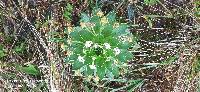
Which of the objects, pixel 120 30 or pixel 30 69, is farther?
pixel 30 69

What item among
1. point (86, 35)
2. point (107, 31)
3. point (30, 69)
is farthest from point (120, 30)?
point (30, 69)

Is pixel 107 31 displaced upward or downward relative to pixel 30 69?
upward

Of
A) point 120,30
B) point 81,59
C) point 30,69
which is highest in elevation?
point 120,30

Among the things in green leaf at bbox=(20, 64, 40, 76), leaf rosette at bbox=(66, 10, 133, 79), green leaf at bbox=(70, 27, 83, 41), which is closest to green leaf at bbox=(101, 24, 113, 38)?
leaf rosette at bbox=(66, 10, 133, 79)

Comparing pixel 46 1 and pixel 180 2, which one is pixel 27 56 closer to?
pixel 46 1

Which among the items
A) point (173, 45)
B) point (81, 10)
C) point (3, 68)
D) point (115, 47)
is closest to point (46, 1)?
point (81, 10)

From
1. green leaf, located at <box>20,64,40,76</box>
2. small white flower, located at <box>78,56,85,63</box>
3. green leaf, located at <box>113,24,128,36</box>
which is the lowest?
green leaf, located at <box>20,64,40,76</box>

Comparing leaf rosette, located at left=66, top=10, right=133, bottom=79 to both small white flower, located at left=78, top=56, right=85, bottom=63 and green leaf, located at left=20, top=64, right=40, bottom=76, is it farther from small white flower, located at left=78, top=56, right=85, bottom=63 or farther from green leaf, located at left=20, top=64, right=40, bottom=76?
green leaf, located at left=20, top=64, right=40, bottom=76

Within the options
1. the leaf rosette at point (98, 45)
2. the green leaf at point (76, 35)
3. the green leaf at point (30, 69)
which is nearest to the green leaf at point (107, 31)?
the leaf rosette at point (98, 45)

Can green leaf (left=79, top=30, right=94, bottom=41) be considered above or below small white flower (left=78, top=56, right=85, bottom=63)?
above

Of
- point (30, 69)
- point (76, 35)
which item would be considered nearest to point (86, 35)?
point (76, 35)

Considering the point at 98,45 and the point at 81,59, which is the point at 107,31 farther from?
the point at 81,59
